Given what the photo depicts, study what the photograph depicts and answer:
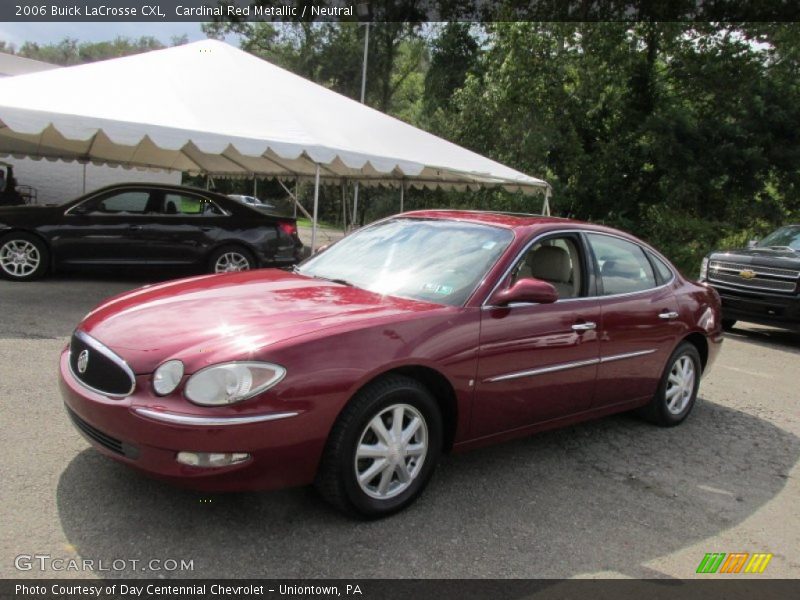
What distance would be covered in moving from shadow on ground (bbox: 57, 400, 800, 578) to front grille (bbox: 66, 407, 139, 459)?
13.7 inches

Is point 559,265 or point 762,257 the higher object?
point 559,265

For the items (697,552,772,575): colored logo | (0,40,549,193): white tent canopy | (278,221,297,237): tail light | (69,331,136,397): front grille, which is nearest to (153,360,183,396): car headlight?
(69,331,136,397): front grille

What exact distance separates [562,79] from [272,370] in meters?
20.7

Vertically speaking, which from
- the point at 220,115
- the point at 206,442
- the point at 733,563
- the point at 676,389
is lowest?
the point at 733,563

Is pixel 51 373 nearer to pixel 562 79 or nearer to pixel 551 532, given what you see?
pixel 551 532

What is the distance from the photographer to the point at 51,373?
5.04 m

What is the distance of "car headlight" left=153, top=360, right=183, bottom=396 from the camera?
9.09ft

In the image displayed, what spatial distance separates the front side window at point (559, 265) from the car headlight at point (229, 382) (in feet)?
6.44

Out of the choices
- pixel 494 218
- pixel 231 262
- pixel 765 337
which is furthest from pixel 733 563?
pixel 231 262

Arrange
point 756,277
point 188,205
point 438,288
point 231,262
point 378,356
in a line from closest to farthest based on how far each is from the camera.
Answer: point 378,356 < point 438,288 < point 756,277 < point 188,205 < point 231,262

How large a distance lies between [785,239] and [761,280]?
4.70ft

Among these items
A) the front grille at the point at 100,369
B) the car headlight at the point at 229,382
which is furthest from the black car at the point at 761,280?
the front grille at the point at 100,369

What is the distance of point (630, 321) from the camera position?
439 centimetres

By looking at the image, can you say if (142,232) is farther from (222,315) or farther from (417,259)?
(222,315)
